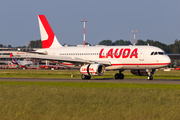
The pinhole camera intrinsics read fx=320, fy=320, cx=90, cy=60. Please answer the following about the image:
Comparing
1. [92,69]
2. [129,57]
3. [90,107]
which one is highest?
[129,57]

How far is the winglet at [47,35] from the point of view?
52.5 metres

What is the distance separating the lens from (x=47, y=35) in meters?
52.7

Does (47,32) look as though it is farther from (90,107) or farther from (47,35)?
(90,107)

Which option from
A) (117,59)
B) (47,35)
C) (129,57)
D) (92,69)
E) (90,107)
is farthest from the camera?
(47,35)

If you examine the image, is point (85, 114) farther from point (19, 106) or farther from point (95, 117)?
point (19, 106)

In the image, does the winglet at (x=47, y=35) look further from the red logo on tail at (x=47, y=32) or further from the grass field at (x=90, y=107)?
the grass field at (x=90, y=107)

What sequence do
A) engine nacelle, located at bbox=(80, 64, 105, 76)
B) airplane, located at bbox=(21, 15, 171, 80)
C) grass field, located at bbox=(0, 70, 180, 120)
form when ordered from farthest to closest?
airplane, located at bbox=(21, 15, 171, 80) < engine nacelle, located at bbox=(80, 64, 105, 76) < grass field, located at bbox=(0, 70, 180, 120)

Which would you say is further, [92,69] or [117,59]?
[117,59]

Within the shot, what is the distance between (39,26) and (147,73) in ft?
66.6

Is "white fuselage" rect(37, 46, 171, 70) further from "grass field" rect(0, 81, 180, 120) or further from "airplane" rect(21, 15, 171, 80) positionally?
"grass field" rect(0, 81, 180, 120)

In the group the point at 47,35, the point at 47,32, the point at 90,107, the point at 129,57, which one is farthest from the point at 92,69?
the point at 90,107

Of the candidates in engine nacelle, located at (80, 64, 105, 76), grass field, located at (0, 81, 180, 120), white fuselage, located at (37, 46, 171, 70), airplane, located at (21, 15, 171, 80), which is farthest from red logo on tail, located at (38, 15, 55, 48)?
grass field, located at (0, 81, 180, 120)

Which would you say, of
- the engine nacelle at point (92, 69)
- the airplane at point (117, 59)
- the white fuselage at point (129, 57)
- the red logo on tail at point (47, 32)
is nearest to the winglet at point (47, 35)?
the red logo on tail at point (47, 32)

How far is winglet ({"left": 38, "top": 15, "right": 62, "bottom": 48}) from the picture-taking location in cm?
5253
